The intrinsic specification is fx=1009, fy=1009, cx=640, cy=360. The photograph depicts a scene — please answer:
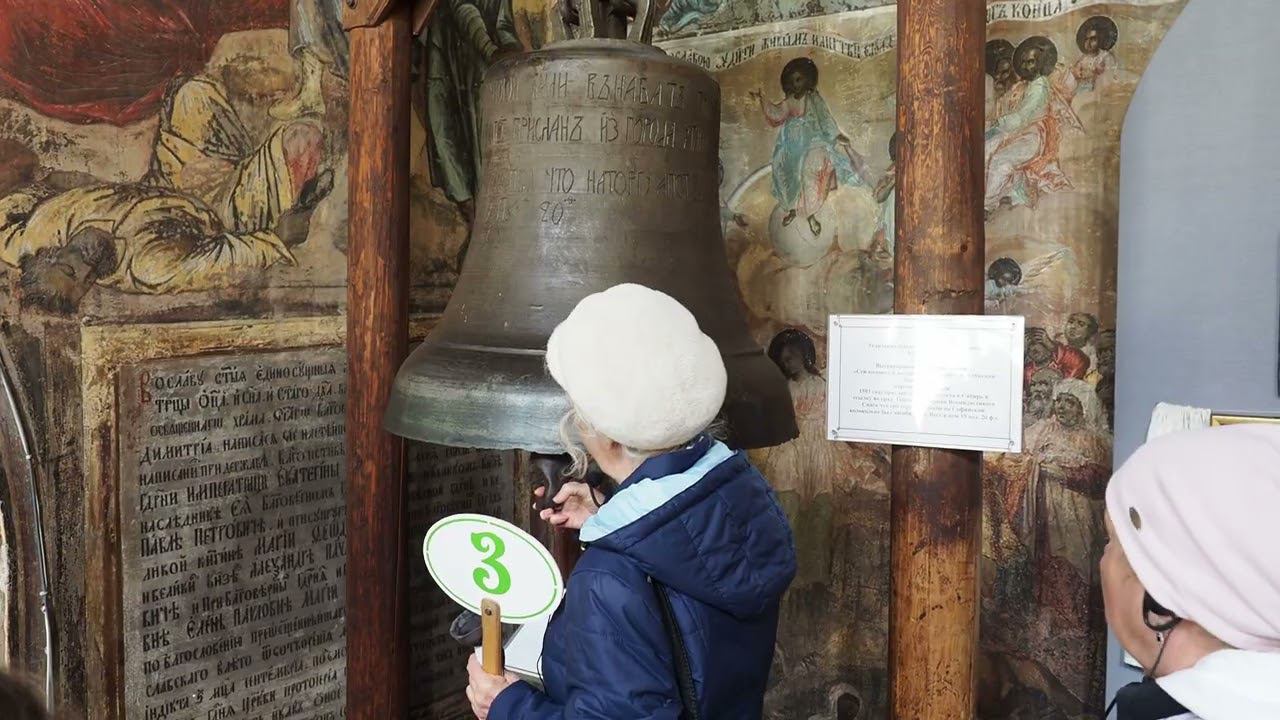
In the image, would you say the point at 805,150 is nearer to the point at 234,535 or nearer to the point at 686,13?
the point at 686,13

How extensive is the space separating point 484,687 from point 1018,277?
78.8 inches

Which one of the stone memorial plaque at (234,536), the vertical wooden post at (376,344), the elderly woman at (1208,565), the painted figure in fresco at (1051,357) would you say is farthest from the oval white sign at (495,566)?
the painted figure in fresco at (1051,357)

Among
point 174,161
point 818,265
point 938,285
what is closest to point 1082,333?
point 818,265

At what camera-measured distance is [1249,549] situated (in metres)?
0.88

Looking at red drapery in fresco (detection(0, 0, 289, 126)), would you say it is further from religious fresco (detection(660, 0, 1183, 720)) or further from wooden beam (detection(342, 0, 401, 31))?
religious fresco (detection(660, 0, 1183, 720))

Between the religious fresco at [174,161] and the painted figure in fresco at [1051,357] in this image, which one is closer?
the religious fresco at [174,161]

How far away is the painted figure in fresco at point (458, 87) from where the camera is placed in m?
3.19

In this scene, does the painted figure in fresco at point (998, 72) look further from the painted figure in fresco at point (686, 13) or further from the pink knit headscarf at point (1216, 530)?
the pink knit headscarf at point (1216, 530)

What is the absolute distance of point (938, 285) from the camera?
177 centimetres

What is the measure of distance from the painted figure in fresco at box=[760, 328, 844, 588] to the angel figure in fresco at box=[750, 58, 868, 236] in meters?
0.40

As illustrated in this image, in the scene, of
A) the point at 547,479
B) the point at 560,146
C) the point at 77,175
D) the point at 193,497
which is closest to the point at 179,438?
the point at 193,497

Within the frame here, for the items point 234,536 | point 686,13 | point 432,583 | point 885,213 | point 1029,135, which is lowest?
point 432,583

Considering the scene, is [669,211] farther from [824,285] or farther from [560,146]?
[824,285]

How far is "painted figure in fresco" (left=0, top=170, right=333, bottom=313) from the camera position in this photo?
2084 millimetres
